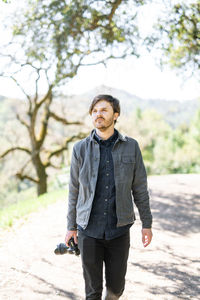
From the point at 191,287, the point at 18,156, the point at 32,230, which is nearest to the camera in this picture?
the point at 191,287

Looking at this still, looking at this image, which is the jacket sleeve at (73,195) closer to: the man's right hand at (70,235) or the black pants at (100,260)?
the man's right hand at (70,235)

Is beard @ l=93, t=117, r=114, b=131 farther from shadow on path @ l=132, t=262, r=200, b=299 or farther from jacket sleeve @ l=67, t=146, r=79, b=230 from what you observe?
shadow on path @ l=132, t=262, r=200, b=299

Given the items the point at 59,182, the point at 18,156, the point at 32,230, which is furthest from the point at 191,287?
the point at 18,156

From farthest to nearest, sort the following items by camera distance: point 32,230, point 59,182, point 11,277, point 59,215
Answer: point 59,182 → point 59,215 → point 32,230 → point 11,277

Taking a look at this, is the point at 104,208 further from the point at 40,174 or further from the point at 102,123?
the point at 40,174

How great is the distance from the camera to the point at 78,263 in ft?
16.2

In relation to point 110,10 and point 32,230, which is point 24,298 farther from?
point 110,10

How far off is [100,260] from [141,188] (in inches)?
27.2

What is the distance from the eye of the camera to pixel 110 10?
8.78m

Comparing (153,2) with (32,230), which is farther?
(153,2)

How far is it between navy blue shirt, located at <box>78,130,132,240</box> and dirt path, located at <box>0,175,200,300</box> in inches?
62.6

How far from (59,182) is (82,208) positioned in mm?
17338

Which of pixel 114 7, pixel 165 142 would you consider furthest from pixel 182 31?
pixel 165 142

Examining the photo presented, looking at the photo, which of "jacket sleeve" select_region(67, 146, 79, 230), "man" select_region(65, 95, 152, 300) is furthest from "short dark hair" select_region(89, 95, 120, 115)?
"jacket sleeve" select_region(67, 146, 79, 230)
